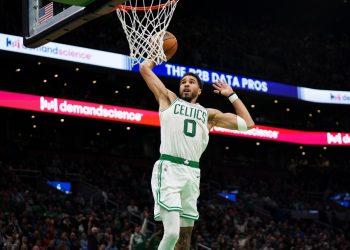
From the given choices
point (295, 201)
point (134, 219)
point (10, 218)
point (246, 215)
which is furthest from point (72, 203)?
point (295, 201)

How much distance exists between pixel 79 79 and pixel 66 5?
64.7ft

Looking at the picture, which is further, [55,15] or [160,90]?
[55,15]

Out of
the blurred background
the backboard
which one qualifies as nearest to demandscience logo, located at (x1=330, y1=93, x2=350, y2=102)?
the blurred background

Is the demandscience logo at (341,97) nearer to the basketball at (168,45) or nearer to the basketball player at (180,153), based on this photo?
the basketball at (168,45)

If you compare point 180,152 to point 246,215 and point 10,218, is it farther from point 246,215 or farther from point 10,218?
point 246,215

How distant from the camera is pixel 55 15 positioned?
25.4ft

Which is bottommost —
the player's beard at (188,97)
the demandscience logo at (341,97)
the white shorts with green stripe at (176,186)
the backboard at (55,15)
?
the white shorts with green stripe at (176,186)

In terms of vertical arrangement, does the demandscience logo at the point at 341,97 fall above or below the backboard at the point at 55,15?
above

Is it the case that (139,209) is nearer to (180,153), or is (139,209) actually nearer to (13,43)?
(13,43)

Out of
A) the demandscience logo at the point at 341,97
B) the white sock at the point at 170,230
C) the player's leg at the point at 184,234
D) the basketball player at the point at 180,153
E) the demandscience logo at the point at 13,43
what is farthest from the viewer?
the demandscience logo at the point at 341,97

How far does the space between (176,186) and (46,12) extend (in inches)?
117

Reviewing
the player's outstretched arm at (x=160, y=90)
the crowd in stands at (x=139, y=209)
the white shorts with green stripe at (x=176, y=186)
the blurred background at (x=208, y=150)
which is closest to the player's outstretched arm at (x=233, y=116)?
the player's outstretched arm at (x=160, y=90)

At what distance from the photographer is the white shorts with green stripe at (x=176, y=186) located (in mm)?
6191

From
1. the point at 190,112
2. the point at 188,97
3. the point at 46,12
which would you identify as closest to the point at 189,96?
the point at 188,97
